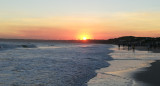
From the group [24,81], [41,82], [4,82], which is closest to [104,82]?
[41,82]

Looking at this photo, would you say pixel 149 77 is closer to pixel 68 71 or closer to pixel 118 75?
pixel 118 75

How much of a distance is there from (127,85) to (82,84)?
2.50 meters

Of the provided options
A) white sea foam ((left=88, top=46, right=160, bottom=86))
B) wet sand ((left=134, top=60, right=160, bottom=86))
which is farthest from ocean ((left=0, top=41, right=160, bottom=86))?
wet sand ((left=134, top=60, right=160, bottom=86))

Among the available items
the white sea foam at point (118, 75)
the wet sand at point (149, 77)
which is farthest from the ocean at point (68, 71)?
the wet sand at point (149, 77)

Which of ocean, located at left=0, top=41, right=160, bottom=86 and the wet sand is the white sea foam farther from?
the wet sand

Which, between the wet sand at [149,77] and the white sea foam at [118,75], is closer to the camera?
the white sea foam at [118,75]

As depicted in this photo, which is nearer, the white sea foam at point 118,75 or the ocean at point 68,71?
the white sea foam at point 118,75

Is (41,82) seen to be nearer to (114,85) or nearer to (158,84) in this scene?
(114,85)

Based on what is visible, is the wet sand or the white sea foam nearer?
the white sea foam

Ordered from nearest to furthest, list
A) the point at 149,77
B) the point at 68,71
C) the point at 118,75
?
1. the point at 149,77
2. the point at 118,75
3. the point at 68,71

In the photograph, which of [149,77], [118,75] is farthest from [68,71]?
[149,77]

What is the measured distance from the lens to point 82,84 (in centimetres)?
1130

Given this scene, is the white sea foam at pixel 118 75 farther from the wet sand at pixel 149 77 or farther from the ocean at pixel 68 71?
the wet sand at pixel 149 77

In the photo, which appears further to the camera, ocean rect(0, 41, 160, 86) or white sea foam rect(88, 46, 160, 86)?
ocean rect(0, 41, 160, 86)
